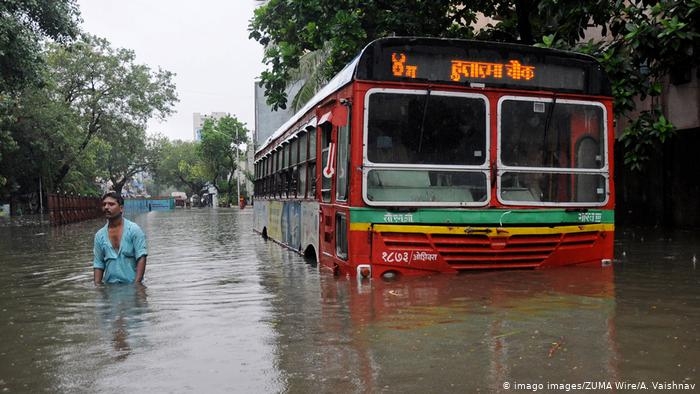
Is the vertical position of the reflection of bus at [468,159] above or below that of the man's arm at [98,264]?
above

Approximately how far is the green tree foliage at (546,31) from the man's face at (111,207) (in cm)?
761

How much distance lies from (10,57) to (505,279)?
15.7m

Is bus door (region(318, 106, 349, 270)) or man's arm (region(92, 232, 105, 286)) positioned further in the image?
bus door (region(318, 106, 349, 270))

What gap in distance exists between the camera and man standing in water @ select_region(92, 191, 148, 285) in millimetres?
6855

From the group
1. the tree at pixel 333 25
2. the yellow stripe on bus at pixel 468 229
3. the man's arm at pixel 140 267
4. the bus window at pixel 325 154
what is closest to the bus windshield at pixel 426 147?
the yellow stripe on bus at pixel 468 229

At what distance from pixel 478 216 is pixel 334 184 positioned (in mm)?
1748

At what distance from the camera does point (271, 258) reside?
1203 cm

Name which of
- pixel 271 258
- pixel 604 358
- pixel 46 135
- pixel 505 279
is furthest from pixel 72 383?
pixel 46 135

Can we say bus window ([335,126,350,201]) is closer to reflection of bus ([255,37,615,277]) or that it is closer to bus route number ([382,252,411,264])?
reflection of bus ([255,37,615,277])

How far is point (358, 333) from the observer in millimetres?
5215

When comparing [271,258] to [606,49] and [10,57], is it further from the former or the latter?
[10,57]

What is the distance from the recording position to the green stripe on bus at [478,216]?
7105mm

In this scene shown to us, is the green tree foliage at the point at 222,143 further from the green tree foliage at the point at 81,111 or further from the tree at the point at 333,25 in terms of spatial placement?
the tree at the point at 333,25

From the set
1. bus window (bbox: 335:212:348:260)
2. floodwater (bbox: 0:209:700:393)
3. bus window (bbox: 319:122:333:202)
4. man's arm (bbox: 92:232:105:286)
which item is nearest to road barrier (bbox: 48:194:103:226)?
floodwater (bbox: 0:209:700:393)
